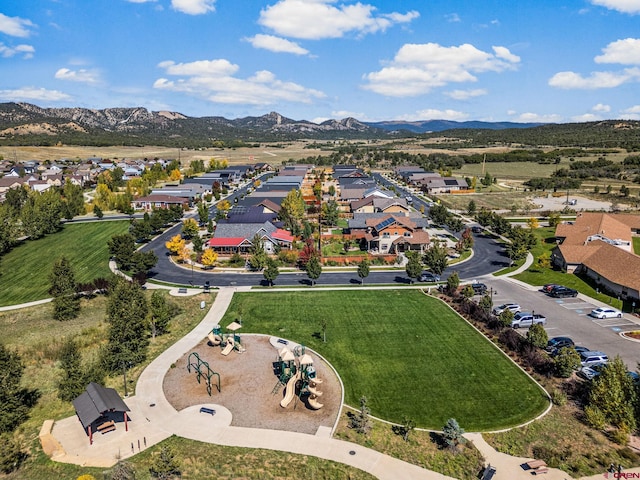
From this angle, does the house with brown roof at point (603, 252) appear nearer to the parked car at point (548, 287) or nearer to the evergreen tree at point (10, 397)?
the parked car at point (548, 287)

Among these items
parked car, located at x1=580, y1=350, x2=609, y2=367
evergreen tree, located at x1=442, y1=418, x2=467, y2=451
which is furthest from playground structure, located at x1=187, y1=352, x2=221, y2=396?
parked car, located at x1=580, y1=350, x2=609, y2=367

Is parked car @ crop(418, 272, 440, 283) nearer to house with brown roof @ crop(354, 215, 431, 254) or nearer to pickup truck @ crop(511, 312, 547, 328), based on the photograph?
house with brown roof @ crop(354, 215, 431, 254)

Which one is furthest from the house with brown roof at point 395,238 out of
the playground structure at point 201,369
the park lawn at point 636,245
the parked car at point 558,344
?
the playground structure at point 201,369

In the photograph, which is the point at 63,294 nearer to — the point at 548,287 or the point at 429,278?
the point at 429,278

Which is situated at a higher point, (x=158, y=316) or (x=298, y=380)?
(x=158, y=316)

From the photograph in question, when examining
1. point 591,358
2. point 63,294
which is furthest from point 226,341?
point 591,358
